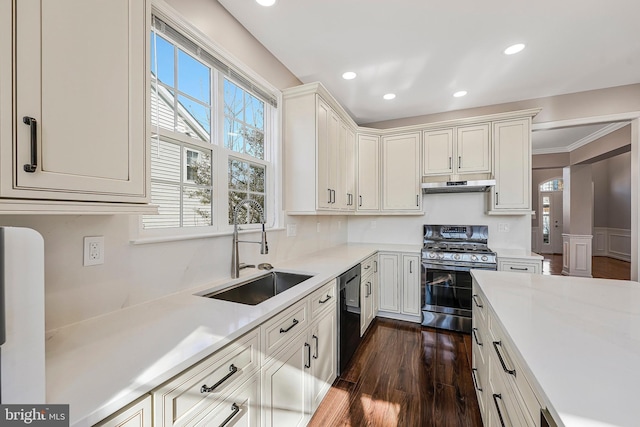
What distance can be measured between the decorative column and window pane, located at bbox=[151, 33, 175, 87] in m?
7.19

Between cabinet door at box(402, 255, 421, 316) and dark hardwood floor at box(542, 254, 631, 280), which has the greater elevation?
cabinet door at box(402, 255, 421, 316)

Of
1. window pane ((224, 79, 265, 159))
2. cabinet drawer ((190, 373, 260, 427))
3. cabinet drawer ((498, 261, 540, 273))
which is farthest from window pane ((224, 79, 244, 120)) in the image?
cabinet drawer ((498, 261, 540, 273))

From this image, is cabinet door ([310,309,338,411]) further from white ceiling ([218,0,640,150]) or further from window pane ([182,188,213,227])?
white ceiling ([218,0,640,150])

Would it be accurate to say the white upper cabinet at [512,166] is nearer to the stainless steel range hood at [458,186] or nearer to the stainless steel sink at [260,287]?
the stainless steel range hood at [458,186]

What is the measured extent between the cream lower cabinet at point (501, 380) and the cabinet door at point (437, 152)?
203cm

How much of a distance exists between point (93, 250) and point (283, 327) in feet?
3.00

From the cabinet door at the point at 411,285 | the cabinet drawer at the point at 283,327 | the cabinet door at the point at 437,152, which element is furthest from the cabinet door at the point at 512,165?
the cabinet drawer at the point at 283,327

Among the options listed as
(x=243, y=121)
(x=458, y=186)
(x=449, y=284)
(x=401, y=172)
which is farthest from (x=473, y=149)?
(x=243, y=121)

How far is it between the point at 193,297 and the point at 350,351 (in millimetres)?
1527

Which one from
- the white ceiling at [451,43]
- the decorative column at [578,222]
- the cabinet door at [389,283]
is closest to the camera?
the white ceiling at [451,43]

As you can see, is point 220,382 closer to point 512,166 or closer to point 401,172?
point 401,172

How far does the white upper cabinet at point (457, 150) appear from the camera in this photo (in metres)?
3.28

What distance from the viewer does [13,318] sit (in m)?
0.60

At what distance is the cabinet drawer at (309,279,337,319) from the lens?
171cm
